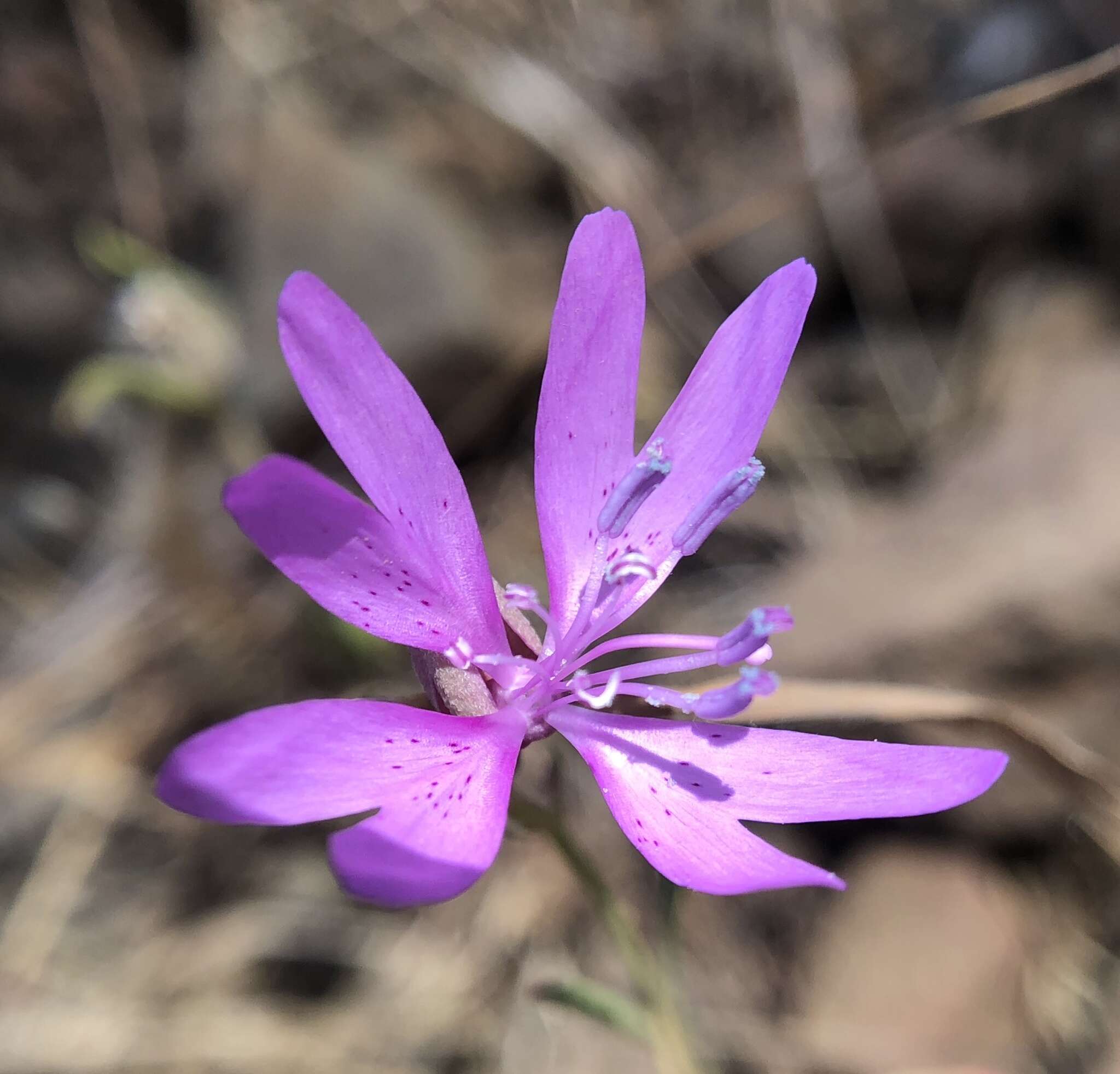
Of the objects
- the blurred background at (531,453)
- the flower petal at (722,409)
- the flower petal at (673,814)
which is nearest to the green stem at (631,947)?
the flower petal at (673,814)

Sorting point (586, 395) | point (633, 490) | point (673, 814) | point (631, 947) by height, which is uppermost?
point (586, 395)

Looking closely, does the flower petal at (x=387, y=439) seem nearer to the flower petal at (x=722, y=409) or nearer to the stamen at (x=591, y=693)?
the stamen at (x=591, y=693)

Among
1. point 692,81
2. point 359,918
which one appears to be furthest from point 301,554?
point 692,81

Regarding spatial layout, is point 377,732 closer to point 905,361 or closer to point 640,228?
point 640,228

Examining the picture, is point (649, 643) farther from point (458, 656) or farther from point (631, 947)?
point (631, 947)

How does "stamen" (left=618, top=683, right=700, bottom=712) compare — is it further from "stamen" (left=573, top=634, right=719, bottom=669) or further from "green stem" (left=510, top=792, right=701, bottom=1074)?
"green stem" (left=510, top=792, right=701, bottom=1074)

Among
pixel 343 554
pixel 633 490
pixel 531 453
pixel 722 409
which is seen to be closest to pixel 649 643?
pixel 633 490
